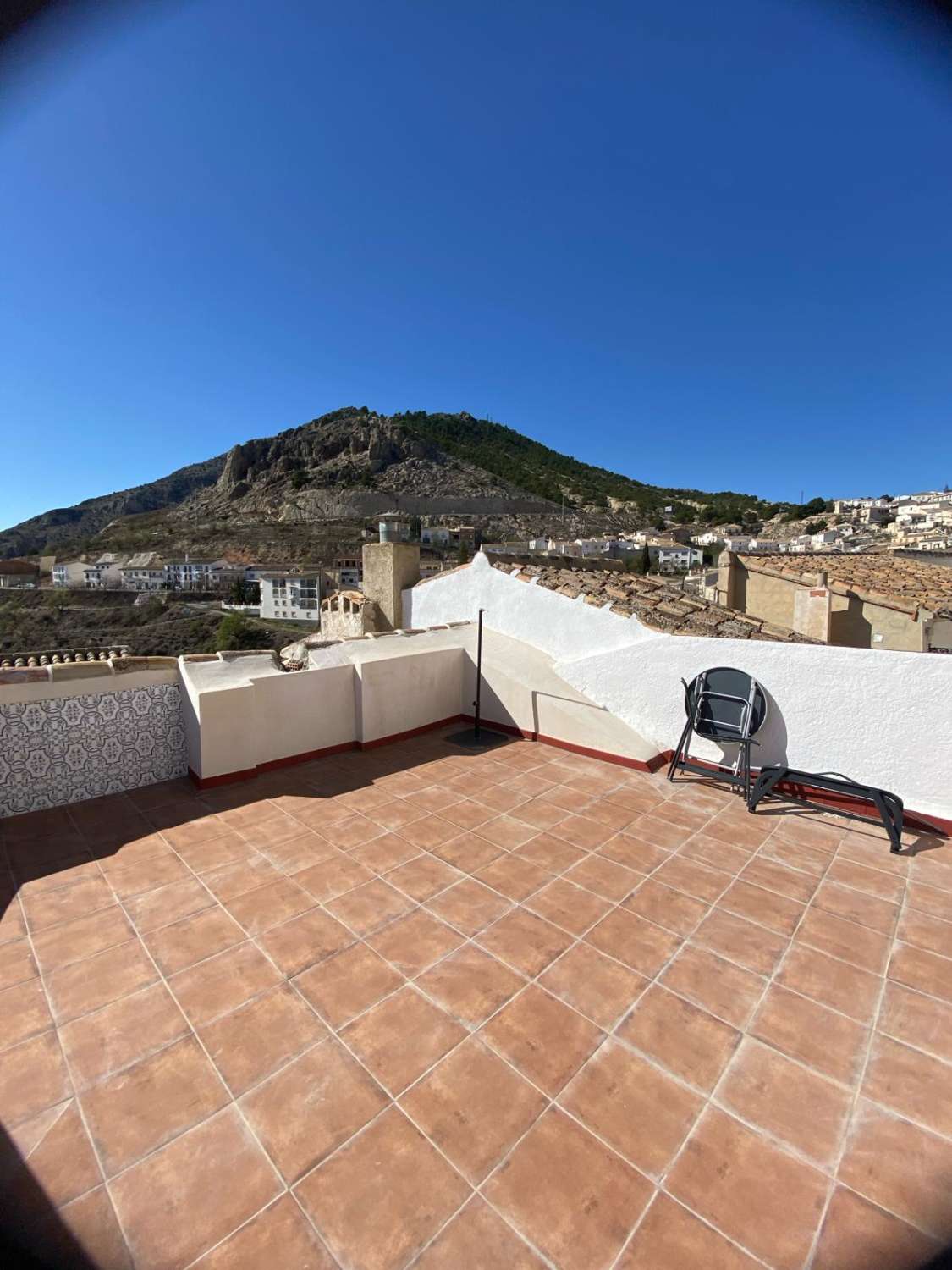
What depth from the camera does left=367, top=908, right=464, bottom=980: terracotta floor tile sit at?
266 cm

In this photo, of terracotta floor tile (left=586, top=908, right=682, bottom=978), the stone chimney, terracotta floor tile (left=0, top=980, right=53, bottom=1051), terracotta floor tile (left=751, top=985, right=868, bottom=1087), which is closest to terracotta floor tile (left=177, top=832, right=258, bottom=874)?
terracotta floor tile (left=0, top=980, right=53, bottom=1051)

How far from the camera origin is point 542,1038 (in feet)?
7.30

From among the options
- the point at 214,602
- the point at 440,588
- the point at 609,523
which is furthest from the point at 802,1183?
the point at 609,523

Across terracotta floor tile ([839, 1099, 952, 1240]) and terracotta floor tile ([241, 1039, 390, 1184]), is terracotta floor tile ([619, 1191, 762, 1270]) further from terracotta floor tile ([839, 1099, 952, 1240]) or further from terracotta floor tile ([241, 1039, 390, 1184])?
terracotta floor tile ([241, 1039, 390, 1184])

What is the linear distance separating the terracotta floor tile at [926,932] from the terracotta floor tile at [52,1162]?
3.79 metres

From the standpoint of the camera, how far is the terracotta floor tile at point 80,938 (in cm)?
267

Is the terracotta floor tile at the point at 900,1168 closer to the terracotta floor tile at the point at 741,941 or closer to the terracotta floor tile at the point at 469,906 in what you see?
the terracotta floor tile at the point at 741,941

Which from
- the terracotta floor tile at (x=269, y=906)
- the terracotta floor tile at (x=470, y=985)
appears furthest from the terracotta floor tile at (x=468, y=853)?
the terracotta floor tile at (x=269, y=906)

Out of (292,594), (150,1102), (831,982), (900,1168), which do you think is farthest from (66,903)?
(292,594)

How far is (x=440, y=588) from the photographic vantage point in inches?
359

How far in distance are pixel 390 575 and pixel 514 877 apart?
→ 26.1 feet

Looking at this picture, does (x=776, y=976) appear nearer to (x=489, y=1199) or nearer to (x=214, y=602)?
(x=489, y=1199)

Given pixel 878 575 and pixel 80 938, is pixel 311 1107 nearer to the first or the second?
pixel 80 938

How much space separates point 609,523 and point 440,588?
257ft
